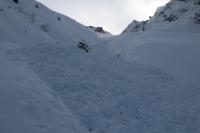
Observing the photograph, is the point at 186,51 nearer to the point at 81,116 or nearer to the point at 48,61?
the point at 48,61

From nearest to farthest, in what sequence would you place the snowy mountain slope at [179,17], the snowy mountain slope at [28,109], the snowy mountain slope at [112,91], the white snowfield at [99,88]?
the snowy mountain slope at [28,109] → the white snowfield at [99,88] → the snowy mountain slope at [112,91] → the snowy mountain slope at [179,17]

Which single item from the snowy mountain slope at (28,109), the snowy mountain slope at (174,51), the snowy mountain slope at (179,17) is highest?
the snowy mountain slope at (179,17)

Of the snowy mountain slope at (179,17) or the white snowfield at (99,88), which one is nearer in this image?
the white snowfield at (99,88)

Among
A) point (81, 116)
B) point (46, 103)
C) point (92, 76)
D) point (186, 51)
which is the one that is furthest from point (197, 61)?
point (46, 103)

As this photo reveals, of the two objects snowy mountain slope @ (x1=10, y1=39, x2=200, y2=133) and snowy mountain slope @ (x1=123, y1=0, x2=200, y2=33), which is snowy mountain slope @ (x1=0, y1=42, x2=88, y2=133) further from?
snowy mountain slope @ (x1=123, y1=0, x2=200, y2=33)

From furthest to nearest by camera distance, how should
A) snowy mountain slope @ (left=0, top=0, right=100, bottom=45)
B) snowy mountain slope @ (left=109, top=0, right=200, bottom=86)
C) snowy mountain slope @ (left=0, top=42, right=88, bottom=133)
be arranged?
snowy mountain slope @ (left=0, top=0, right=100, bottom=45), snowy mountain slope @ (left=109, top=0, right=200, bottom=86), snowy mountain slope @ (left=0, top=42, right=88, bottom=133)

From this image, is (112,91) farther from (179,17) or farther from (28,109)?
(179,17)

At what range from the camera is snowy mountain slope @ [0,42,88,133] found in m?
8.64

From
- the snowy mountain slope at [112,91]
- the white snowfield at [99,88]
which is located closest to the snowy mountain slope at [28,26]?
the white snowfield at [99,88]

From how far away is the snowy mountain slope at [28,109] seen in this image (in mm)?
8637

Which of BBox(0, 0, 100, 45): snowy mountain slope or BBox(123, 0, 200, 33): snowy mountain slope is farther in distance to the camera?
BBox(123, 0, 200, 33): snowy mountain slope

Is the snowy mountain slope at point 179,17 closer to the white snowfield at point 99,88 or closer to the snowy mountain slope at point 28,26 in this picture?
the white snowfield at point 99,88

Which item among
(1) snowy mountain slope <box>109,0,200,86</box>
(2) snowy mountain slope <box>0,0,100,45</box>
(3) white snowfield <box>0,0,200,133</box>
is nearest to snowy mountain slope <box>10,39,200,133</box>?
(3) white snowfield <box>0,0,200,133</box>

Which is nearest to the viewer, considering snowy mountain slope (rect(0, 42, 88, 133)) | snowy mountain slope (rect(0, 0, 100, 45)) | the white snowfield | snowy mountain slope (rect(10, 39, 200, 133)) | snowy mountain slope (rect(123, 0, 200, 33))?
snowy mountain slope (rect(0, 42, 88, 133))
